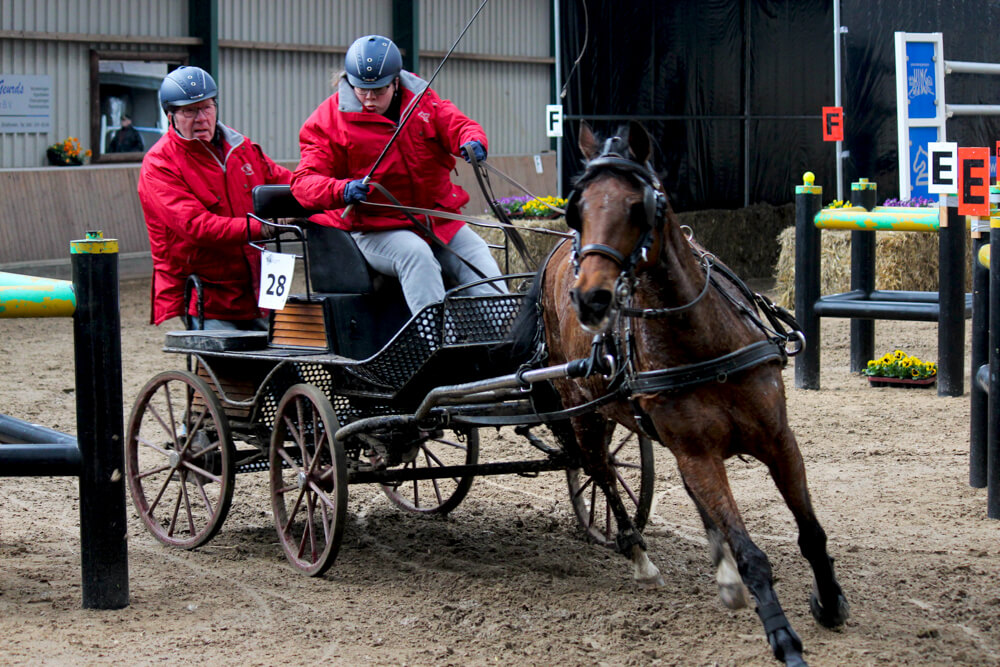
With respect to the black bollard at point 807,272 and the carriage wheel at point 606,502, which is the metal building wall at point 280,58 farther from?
the carriage wheel at point 606,502

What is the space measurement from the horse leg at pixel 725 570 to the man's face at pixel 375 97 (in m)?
2.02

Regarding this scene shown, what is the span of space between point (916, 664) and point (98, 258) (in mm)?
2833

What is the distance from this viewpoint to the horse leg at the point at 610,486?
4344mm

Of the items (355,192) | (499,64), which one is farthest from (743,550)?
(499,64)

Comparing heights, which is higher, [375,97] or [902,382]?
[375,97]

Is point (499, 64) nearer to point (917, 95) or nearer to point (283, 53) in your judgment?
point (283, 53)

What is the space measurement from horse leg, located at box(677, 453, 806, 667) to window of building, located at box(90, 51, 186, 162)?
10.5 meters

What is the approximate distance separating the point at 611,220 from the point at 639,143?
28 centimetres

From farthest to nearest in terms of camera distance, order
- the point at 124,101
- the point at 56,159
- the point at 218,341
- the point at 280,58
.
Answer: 1. the point at 280,58
2. the point at 124,101
3. the point at 56,159
4. the point at 218,341

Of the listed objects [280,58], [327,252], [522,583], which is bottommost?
[522,583]

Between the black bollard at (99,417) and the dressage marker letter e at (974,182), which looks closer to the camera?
the black bollard at (99,417)

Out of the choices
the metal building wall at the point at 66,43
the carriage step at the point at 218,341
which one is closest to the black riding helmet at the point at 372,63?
the carriage step at the point at 218,341

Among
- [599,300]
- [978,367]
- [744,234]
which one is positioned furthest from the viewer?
[744,234]

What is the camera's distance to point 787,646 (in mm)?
3350
